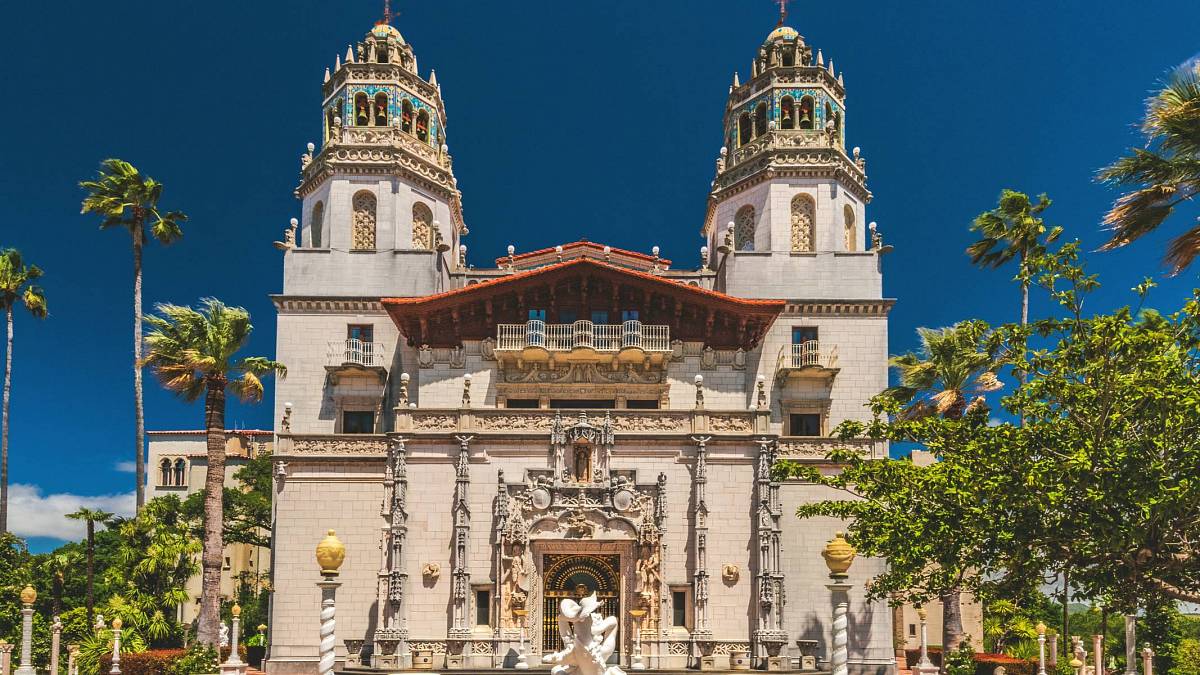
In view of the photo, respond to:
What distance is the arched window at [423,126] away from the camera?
1697 inches

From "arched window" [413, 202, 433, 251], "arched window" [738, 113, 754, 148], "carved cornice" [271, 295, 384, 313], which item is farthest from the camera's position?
"arched window" [738, 113, 754, 148]

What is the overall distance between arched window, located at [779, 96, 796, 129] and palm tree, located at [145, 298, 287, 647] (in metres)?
21.8

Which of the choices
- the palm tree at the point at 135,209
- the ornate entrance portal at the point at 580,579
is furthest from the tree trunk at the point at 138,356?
the ornate entrance portal at the point at 580,579

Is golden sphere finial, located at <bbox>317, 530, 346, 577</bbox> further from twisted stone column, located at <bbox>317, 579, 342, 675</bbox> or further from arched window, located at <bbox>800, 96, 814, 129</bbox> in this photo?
arched window, located at <bbox>800, 96, 814, 129</bbox>

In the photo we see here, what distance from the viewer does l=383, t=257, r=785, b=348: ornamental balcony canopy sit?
37094 mm

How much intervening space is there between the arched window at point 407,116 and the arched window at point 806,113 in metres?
15.8

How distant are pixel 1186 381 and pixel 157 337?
104 feet

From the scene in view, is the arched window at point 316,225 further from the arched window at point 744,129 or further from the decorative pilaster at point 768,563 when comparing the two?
the decorative pilaster at point 768,563

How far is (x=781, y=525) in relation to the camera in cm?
3684

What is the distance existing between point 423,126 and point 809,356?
18.3 meters

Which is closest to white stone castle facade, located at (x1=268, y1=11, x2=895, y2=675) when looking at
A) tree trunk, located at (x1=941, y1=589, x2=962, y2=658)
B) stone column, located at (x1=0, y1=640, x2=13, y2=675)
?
tree trunk, located at (x1=941, y1=589, x2=962, y2=658)

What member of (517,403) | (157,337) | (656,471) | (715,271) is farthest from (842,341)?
(157,337)

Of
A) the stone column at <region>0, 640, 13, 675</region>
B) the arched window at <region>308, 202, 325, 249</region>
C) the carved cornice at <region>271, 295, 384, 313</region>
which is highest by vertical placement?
the arched window at <region>308, 202, 325, 249</region>

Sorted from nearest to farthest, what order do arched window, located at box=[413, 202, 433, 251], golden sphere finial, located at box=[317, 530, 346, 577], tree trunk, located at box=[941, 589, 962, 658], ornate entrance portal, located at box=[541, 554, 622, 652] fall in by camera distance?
golden sphere finial, located at box=[317, 530, 346, 577] → ornate entrance portal, located at box=[541, 554, 622, 652] → tree trunk, located at box=[941, 589, 962, 658] → arched window, located at box=[413, 202, 433, 251]
